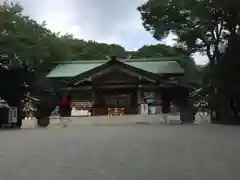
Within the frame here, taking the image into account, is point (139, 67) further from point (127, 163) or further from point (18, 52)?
point (127, 163)

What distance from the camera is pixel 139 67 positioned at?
33.1m

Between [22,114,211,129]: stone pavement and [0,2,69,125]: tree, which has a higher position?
[0,2,69,125]: tree

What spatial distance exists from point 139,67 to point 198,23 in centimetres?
Result: 780

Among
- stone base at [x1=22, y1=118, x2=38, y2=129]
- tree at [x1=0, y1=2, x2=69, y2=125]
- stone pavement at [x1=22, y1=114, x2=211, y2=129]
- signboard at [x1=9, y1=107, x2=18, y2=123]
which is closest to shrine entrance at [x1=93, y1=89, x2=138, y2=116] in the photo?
stone pavement at [x1=22, y1=114, x2=211, y2=129]

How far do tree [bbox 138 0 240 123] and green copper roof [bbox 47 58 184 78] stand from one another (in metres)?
2.99

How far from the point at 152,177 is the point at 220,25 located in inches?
858

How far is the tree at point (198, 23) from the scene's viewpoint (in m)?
25.0

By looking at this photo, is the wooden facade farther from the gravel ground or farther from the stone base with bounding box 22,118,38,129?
the gravel ground

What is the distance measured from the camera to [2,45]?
2694cm

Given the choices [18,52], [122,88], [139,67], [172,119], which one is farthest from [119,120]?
[18,52]

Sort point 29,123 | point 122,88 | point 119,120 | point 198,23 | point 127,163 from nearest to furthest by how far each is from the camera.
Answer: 1. point 127,163
2. point 198,23
3. point 119,120
4. point 29,123
5. point 122,88

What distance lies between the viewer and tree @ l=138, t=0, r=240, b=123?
24953mm

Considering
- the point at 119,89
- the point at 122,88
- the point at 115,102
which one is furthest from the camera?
the point at 115,102

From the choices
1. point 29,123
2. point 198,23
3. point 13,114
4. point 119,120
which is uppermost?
point 198,23
